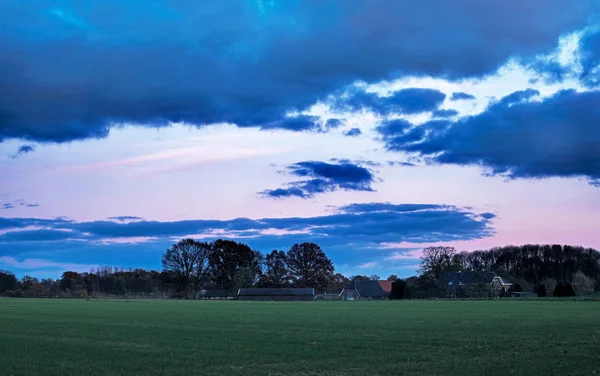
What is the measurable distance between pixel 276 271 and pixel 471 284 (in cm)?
5888

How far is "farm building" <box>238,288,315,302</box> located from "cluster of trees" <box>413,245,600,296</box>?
26.7 metres

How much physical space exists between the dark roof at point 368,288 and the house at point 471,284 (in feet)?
100

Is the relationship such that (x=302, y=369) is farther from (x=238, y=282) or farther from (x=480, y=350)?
(x=238, y=282)

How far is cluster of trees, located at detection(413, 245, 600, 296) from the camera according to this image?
127225mm

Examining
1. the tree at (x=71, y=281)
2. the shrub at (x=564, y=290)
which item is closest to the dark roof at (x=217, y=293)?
the tree at (x=71, y=281)

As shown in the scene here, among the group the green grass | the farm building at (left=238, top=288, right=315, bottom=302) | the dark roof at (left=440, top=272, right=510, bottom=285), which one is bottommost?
the farm building at (left=238, top=288, right=315, bottom=302)

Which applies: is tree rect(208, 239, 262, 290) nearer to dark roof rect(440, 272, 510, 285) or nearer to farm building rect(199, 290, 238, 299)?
farm building rect(199, 290, 238, 299)

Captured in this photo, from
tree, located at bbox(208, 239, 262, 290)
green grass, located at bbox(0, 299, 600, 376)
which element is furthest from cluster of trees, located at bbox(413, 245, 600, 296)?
green grass, located at bbox(0, 299, 600, 376)

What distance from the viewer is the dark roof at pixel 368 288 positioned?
495 feet

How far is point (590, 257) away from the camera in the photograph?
143 metres

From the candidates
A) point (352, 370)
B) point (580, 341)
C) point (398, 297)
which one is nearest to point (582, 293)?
point (398, 297)

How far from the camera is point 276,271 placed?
15588 cm

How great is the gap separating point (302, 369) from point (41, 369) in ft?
22.3

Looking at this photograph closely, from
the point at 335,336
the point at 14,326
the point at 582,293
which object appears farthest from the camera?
the point at 582,293
